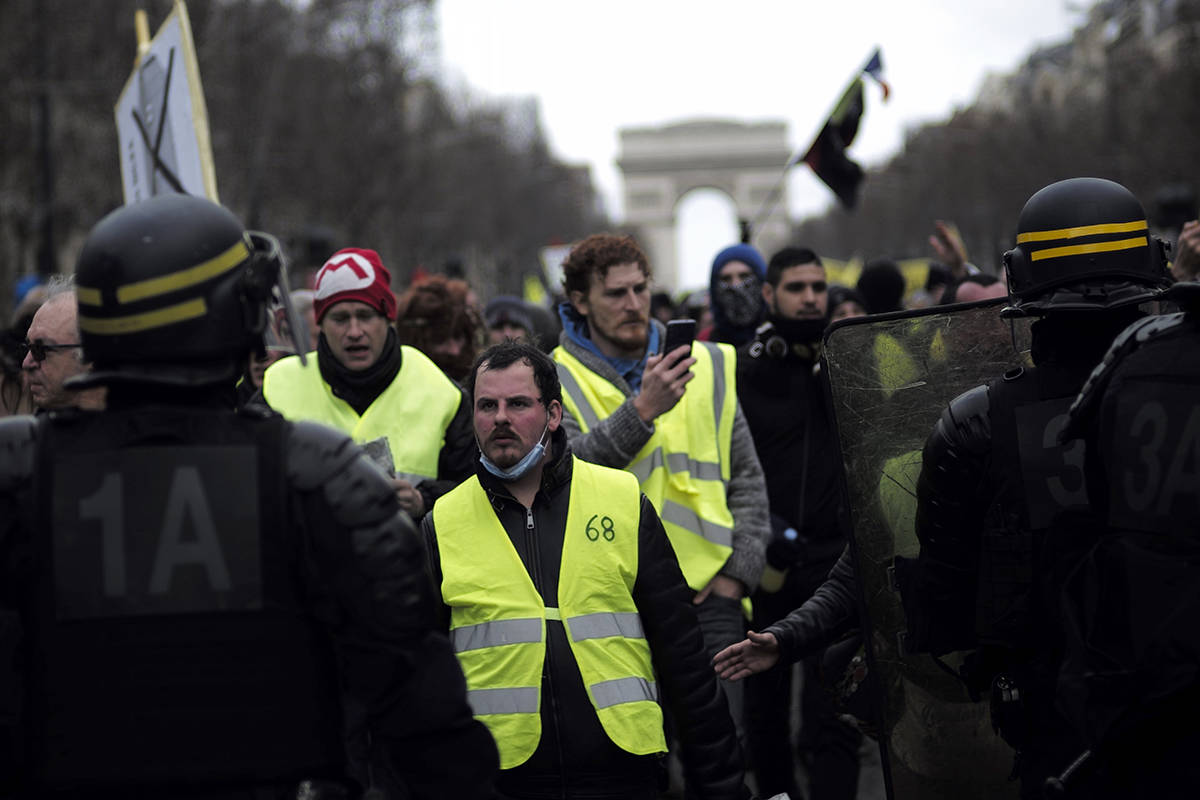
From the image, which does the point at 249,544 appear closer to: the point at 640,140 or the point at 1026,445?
the point at 1026,445

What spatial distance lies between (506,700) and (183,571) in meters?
1.24

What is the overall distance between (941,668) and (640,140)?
8670cm

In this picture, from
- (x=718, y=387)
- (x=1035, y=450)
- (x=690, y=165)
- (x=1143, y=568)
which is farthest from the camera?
(x=690, y=165)

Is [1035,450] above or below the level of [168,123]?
below

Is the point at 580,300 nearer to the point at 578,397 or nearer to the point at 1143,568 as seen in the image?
the point at 578,397

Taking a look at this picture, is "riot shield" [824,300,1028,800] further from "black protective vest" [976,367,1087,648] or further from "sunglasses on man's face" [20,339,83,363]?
"sunglasses on man's face" [20,339,83,363]

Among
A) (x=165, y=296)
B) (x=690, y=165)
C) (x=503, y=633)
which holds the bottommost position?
(x=503, y=633)

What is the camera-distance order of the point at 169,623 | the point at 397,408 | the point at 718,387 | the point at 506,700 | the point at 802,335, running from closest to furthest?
the point at 169,623, the point at 506,700, the point at 397,408, the point at 718,387, the point at 802,335

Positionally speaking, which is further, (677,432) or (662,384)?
(677,432)

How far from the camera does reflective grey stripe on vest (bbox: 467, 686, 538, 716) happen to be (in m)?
3.42

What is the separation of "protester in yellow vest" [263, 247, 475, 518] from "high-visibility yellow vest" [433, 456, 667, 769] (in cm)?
97

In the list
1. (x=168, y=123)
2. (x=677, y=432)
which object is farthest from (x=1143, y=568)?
(x=168, y=123)

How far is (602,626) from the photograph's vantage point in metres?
3.47

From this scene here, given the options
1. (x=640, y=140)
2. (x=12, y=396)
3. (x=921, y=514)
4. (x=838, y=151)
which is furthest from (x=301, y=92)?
(x=640, y=140)
